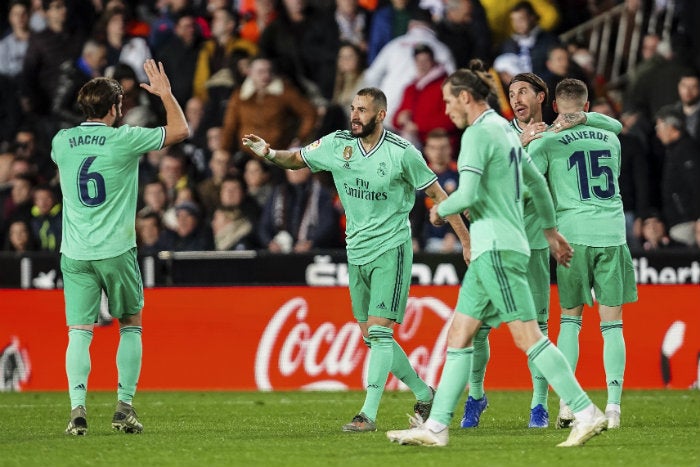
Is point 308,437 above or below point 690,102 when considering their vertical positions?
below

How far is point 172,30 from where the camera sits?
1947 centimetres

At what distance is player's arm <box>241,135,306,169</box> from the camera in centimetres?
1016

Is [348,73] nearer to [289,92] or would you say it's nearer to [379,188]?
[289,92]

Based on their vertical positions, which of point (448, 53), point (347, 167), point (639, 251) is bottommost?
point (639, 251)

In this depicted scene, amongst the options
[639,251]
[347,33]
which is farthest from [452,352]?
[347,33]

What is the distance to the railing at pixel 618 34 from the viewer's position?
18.7m

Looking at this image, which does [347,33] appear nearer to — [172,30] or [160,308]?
[172,30]

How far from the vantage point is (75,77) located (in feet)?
64.0

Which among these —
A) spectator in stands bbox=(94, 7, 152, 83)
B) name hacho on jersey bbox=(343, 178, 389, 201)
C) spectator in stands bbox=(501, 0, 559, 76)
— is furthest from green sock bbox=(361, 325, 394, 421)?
spectator in stands bbox=(94, 7, 152, 83)

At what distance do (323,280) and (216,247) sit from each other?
6.44ft

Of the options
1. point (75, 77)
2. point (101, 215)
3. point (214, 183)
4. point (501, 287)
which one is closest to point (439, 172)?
point (214, 183)

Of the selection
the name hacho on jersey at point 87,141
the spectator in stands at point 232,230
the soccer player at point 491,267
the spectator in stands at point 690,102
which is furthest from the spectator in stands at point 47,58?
the soccer player at point 491,267

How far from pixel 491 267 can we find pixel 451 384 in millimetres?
753

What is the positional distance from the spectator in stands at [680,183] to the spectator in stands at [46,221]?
23.2 ft
